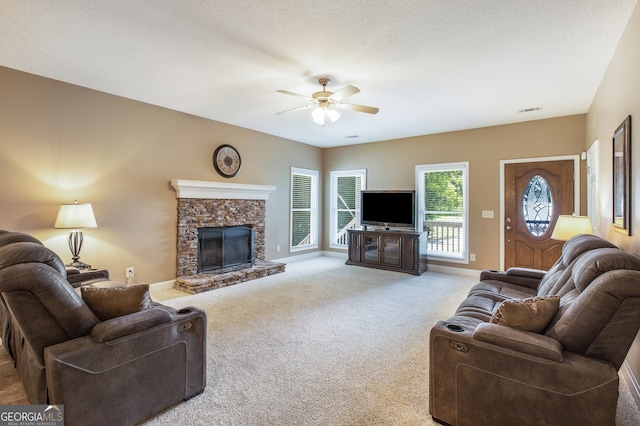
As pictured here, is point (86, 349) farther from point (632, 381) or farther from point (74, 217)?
point (632, 381)

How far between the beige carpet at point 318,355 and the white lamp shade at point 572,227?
1.44 meters

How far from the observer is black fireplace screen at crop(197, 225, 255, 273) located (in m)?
5.14

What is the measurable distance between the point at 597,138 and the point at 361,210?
399 cm

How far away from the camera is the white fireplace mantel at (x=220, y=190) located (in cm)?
480

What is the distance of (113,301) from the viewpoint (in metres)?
1.89

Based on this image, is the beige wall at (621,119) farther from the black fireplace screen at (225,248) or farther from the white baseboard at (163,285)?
the white baseboard at (163,285)

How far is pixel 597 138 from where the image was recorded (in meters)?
3.80

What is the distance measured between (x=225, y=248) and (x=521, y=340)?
4.65m

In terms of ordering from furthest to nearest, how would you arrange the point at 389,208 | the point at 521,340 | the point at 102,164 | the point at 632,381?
the point at 389,208 → the point at 102,164 → the point at 632,381 → the point at 521,340

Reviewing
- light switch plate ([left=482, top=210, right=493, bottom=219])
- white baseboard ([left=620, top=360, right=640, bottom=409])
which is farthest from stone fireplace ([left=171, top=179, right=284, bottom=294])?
white baseboard ([left=620, top=360, right=640, bottom=409])

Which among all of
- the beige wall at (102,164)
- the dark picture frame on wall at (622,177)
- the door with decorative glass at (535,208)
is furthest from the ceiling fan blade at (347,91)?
the door with decorative glass at (535,208)

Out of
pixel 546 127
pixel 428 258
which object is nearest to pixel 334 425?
pixel 428 258

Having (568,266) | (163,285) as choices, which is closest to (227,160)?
(163,285)

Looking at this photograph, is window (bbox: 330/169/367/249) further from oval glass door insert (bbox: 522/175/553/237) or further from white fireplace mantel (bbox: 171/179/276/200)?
oval glass door insert (bbox: 522/175/553/237)
